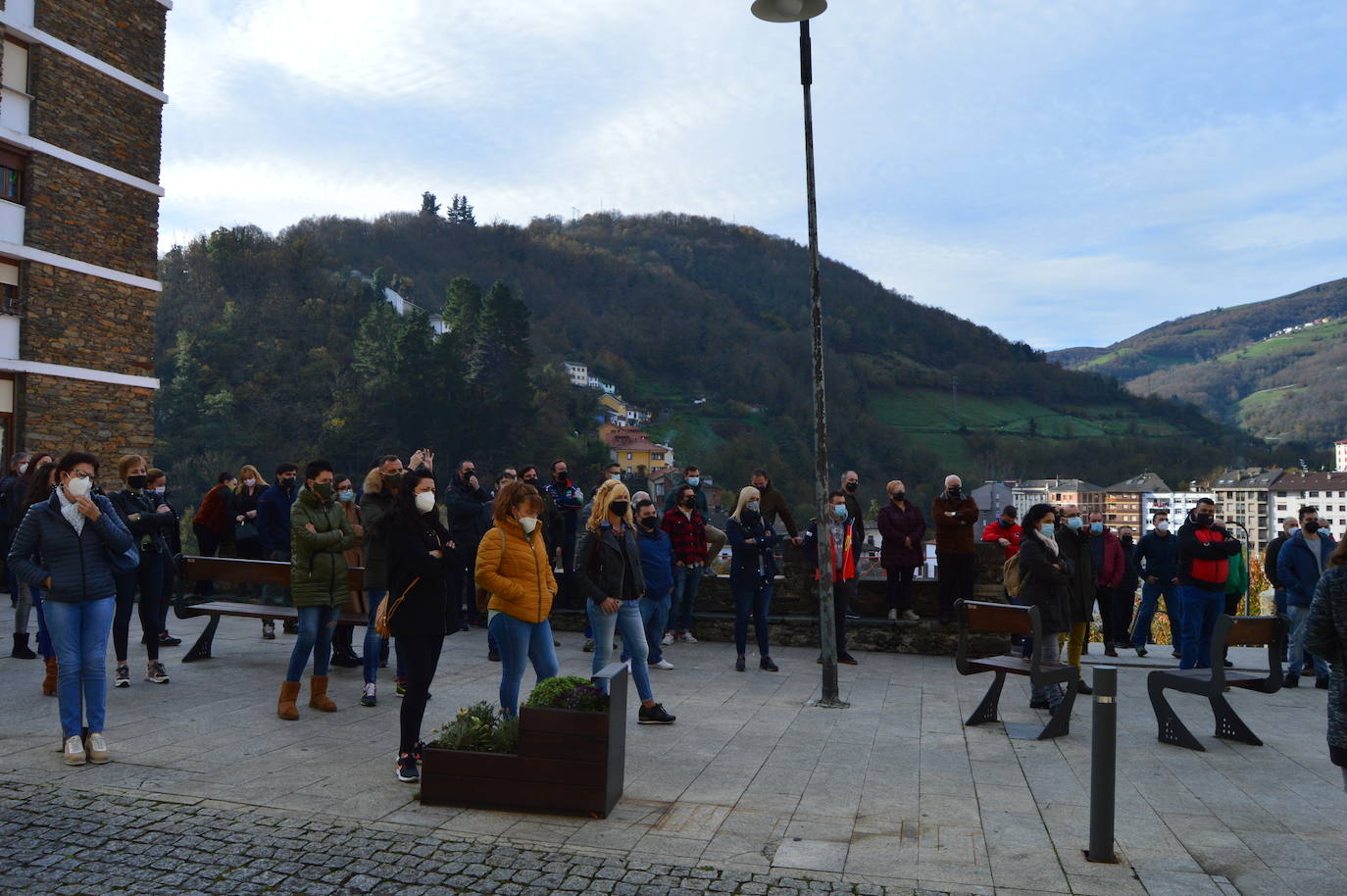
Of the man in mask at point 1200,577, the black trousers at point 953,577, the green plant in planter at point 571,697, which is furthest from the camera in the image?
the black trousers at point 953,577

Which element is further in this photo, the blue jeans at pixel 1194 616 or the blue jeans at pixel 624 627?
the blue jeans at pixel 1194 616

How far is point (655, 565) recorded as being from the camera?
9.09 m

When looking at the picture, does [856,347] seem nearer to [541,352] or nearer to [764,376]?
[764,376]

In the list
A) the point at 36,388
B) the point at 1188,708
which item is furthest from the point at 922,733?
the point at 36,388

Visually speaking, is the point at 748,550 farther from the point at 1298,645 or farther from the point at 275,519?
the point at 1298,645

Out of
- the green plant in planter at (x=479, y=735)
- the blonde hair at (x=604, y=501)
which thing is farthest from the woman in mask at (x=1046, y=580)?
the green plant in planter at (x=479, y=735)

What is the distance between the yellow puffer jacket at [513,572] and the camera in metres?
6.27

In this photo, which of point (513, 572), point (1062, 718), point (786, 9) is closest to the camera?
point (513, 572)

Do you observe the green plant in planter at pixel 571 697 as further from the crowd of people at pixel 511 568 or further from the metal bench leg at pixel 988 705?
the metal bench leg at pixel 988 705

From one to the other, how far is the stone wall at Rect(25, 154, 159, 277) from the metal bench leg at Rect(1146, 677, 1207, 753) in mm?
21079

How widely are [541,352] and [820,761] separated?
122m

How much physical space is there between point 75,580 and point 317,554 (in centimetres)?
170

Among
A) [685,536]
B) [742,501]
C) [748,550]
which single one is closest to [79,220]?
[685,536]

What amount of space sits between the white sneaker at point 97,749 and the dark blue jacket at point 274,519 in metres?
4.27
